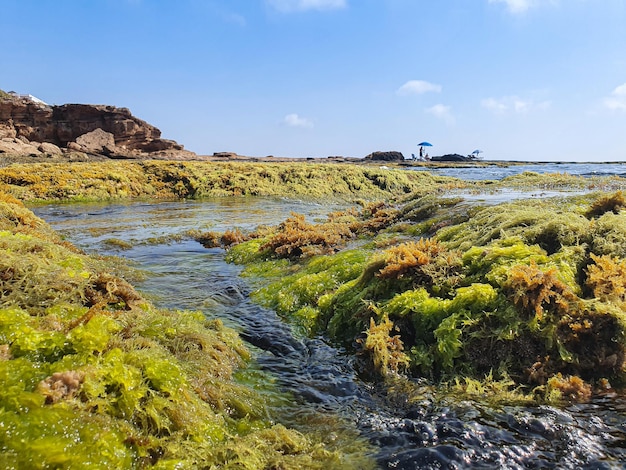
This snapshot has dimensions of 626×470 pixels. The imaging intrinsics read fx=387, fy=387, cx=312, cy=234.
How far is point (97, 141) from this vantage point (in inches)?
1757

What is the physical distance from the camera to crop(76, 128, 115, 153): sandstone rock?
43.4 meters

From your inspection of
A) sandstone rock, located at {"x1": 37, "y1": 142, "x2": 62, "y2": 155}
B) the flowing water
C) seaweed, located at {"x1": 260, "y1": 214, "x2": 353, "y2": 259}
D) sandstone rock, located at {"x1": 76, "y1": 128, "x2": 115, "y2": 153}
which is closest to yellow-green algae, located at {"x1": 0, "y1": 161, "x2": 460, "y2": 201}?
seaweed, located at {"x1": 260, "y1": 214, "x2": 353, "y2": 259}

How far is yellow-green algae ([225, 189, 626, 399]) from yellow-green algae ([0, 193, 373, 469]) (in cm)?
174

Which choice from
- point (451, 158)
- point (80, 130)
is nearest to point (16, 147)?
point (80, 130)

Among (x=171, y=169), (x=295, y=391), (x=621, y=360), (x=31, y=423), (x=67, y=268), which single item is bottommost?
(x=295, y=391)

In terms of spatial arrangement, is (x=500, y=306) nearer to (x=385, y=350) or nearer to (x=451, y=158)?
(x=385, y=350)

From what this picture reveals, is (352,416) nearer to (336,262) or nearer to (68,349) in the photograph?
(68,349)

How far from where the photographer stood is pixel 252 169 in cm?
3291

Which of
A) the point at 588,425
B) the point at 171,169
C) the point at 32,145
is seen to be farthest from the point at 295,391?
the point at 32,145

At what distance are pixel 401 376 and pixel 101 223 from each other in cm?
1473

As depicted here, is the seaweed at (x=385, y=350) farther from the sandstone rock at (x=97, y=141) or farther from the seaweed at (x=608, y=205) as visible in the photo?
the sandstone rock at (x=97, y=141)

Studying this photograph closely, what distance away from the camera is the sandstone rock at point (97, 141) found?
142 feet

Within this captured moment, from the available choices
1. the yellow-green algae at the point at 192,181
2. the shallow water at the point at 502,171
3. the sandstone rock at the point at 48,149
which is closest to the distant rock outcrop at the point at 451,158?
the shallow water at the point at 502,171

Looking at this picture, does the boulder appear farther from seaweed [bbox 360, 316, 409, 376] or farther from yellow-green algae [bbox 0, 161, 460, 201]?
seaweed [bbox 360, 316, 409, 376]
